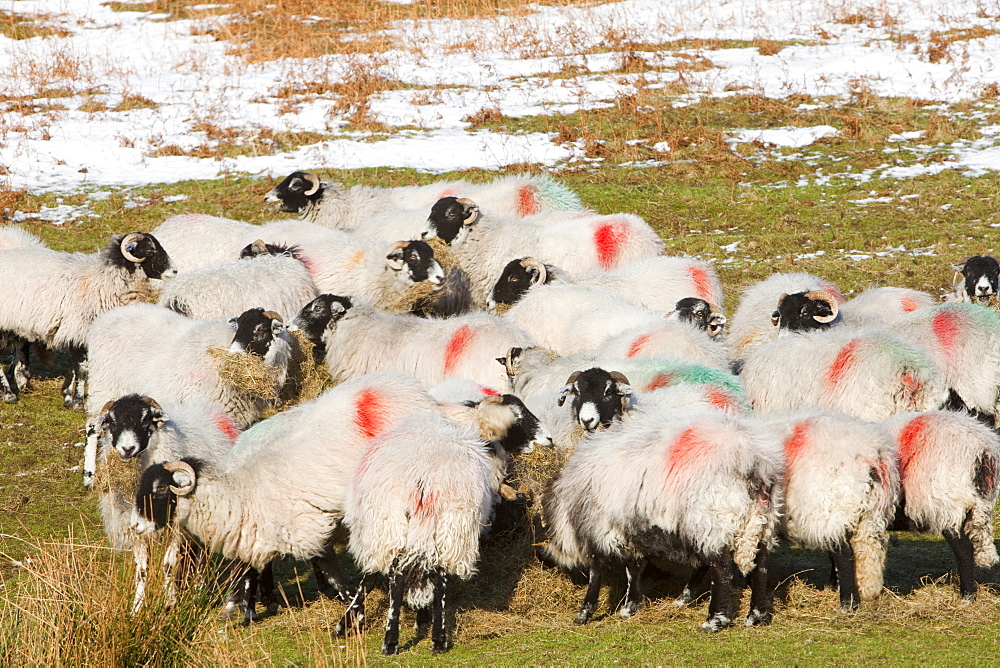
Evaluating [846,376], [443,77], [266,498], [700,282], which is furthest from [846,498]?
[443,77]

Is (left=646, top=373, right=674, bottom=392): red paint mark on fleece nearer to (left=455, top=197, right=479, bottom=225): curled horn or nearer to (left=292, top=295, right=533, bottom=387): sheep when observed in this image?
(left=292, top=295, right=533, bottom=387): sheep

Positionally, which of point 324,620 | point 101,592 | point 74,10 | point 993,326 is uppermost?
point 74,10

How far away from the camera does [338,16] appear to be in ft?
93.7

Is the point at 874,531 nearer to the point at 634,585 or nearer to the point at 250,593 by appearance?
the point at 634,585

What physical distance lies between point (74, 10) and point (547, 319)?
23576 mm

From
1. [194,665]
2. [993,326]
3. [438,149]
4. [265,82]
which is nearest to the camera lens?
[194,665]

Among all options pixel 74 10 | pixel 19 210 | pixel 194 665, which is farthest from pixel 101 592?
pixel 74 10

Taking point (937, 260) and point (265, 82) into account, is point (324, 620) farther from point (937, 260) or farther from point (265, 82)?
point (265, 82)

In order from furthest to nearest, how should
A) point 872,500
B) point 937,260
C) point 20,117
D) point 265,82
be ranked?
point 265,82
point 20,117
point 937,260
point 872,500

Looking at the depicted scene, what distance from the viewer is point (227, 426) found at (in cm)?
874

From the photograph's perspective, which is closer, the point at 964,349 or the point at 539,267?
the point at 964,349

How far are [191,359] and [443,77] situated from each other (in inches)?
623

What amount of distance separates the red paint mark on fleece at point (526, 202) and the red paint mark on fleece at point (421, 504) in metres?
8.30

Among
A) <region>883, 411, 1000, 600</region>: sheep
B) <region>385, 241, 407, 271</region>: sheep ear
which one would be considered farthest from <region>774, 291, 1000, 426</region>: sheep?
<region>385, 241, 407, 271</region>: sheep ear
